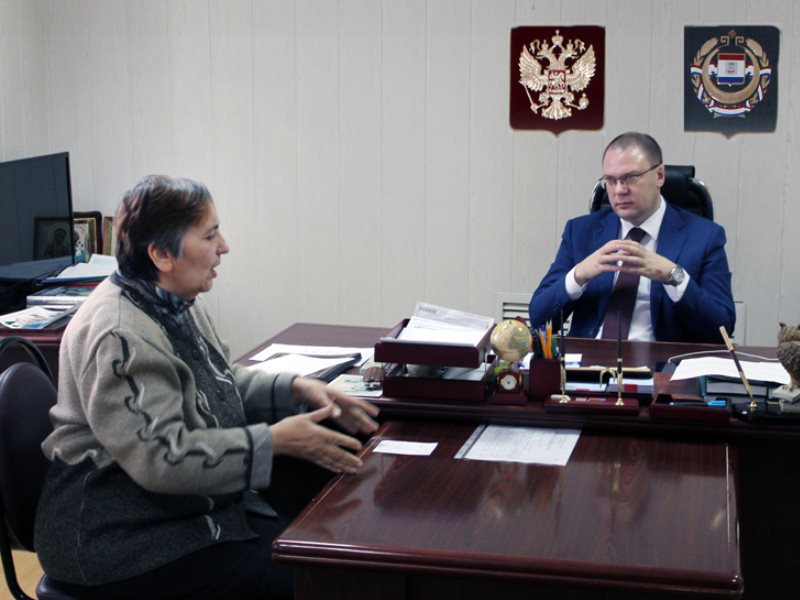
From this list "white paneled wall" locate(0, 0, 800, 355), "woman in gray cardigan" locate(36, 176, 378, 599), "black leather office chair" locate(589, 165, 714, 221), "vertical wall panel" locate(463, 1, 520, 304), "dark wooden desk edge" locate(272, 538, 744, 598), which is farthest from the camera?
Result: "vertical wall panel" locate(463, 1, 520, 304)

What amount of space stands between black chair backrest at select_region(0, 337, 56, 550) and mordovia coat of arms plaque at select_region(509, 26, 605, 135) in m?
2.51

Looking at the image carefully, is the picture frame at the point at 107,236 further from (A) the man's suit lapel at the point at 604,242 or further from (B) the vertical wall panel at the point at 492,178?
(A) the man's suit lapel at the point at 604,242

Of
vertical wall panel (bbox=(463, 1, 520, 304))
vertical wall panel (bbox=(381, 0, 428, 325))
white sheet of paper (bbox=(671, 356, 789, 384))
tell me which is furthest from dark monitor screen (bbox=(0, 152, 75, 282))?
white sheet of paper (bbox=(671, 356, 789, 384))

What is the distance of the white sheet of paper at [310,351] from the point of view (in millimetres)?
2781

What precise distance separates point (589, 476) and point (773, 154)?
243cm

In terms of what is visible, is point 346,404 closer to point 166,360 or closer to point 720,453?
point 166,360

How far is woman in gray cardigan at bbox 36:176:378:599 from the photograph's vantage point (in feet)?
6.00

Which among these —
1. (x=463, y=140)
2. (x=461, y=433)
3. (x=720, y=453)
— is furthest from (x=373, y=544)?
(x=463, y=140)

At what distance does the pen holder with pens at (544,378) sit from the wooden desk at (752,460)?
46 mm

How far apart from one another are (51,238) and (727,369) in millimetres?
2432

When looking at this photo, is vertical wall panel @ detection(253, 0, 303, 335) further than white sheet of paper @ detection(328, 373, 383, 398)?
Yes

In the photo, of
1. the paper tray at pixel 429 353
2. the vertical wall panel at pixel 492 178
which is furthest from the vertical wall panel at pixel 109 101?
the paper tray at pixel 429 353

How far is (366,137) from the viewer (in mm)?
4277

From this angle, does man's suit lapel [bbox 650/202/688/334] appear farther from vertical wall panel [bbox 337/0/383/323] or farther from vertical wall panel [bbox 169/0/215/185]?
vertical wall panel [bbox 169/0/215/185]
